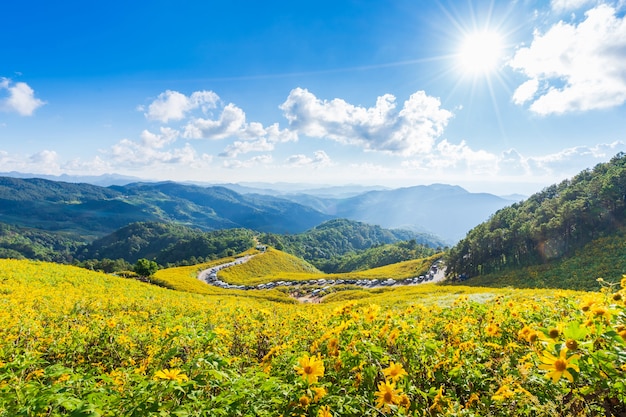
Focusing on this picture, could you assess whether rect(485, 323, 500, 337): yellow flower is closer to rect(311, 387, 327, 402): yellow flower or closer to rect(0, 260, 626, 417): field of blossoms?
rect(0, 260, 626, 417): field of blossoms

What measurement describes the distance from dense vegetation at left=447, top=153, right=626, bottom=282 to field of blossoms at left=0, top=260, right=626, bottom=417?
72366mm

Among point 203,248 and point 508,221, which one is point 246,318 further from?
point 203,248

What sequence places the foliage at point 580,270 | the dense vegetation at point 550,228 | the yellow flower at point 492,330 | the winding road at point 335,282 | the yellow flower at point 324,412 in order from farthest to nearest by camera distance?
1. the winding road at point 335,282
2. the dense vegetation at point 550,228
3. the foliage at point 580,270
4. the yellow flower at point 492,330
5. the yellow flower at point 324,412

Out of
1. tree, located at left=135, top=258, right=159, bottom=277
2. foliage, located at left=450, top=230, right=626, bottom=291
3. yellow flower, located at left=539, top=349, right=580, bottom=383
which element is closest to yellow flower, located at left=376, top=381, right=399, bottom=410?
yellow flower, located at left=539, top=349, right=580, bottom=383

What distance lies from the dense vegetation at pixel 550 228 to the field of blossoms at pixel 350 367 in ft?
237

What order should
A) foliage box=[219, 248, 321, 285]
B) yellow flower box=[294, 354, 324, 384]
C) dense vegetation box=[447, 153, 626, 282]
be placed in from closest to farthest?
yellow flower box=[294, 354, 324, 384] → dense vegetation box=[447, 153, 626, 282] → foliage box=[219, 248, 321, 285]

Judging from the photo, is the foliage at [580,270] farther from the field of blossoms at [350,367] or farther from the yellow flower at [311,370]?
the yellow flower at [311,370]

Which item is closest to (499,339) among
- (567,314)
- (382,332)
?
(567,314)

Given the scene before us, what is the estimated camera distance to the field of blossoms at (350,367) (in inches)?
100

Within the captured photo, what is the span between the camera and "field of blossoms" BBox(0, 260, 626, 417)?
2.55 metres

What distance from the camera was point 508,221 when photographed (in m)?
76.2

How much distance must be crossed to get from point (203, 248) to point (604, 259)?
167 metres

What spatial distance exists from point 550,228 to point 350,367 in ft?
244

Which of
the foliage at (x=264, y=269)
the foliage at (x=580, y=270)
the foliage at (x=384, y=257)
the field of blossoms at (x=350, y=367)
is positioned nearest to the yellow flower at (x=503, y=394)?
the field of blossoms at (x=350, y=367)
